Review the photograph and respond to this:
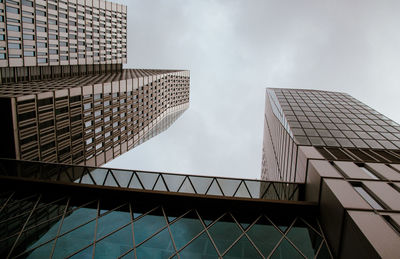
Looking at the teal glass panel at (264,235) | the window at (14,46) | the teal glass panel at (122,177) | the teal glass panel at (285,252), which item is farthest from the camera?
the window at (14,46)

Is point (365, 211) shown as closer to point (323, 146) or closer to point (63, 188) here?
point (323, 146)

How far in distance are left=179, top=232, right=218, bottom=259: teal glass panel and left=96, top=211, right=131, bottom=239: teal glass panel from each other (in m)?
3.95

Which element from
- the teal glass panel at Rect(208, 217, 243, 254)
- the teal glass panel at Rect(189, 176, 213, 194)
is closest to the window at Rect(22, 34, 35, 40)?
the teal glass panel at Rect(189, 176, 213, 194)

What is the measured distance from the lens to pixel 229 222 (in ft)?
44.3

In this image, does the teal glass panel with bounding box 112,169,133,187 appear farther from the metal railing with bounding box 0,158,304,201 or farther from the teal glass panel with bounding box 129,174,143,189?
the teal glass panel with bounding box 129,174,143,189

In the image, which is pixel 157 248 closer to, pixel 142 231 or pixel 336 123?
pixel 142 231

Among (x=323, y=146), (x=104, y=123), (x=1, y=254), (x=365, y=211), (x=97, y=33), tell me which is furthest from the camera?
(x=97, y=33)

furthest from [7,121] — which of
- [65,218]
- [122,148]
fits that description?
[122,148]

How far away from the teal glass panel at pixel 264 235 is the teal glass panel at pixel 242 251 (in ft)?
1.10

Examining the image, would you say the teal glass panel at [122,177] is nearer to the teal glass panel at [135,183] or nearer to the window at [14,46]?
the teal glass panel at [135,183]

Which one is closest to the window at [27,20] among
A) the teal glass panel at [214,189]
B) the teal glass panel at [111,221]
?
the teal glass panel at [111,221]

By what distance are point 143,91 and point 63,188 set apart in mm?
42420

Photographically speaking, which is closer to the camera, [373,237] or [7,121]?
[373,237]

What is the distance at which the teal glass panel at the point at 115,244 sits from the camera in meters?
11.3
